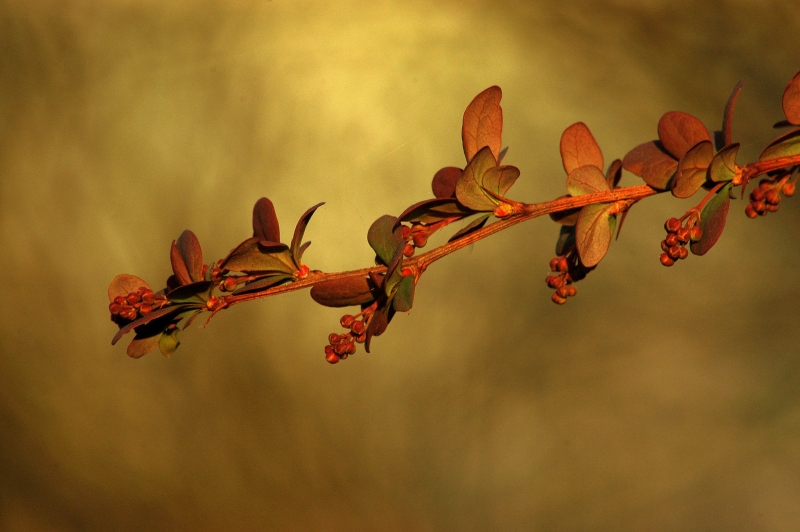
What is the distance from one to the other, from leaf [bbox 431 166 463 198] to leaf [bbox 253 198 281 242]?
71 mm

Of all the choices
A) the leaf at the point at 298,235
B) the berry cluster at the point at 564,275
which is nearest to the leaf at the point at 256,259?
the leaf at the point at 298,235

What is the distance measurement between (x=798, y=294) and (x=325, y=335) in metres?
0.39

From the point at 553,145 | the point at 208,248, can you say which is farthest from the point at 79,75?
the point at 553,145

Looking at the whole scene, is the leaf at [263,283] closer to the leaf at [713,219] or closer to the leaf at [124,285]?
the leaf at [124,285]

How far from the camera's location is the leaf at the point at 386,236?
11.0 inches

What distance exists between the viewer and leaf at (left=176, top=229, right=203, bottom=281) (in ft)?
0.96

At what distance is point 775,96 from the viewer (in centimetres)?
61

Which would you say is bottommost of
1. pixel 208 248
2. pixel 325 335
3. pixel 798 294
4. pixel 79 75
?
pixel 798 294

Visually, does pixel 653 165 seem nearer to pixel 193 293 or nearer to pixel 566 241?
pixel 566 241

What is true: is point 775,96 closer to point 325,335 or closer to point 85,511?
point 325,335

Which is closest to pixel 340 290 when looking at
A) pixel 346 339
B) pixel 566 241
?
pixel 346 339

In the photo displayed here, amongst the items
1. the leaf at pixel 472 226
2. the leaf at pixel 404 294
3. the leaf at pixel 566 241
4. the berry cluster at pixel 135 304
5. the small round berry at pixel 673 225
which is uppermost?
the berry cluster at pixel 135 304

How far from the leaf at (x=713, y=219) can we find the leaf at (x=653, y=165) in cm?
2

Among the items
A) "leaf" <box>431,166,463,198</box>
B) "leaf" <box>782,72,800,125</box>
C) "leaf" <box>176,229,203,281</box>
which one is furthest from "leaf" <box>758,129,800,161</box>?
"leaf" <box>176,229,203,281</box>
